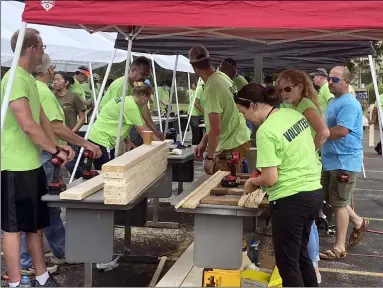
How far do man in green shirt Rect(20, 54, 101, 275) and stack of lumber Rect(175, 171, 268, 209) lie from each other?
3.17 feet

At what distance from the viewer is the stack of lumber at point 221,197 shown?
348 cm

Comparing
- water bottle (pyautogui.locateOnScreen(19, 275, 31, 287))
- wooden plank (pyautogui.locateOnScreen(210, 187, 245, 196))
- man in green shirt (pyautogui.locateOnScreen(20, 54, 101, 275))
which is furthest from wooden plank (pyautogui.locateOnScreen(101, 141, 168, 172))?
water bottle (pyautogui.locateOnScreen(19, 275, 31, 287))

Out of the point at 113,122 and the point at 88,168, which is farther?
the point at 113,122

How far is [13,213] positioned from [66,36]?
5694 millimetres

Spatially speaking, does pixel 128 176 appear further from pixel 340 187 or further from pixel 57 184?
pixel 340 187

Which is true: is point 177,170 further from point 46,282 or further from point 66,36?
point 66,36

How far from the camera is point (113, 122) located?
557 cm

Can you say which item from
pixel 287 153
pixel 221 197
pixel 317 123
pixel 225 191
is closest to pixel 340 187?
pixel 317 123

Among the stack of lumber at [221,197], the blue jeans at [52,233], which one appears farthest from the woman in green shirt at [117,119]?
the stack of lumber at [221,197]

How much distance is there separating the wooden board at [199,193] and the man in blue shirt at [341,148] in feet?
3.84

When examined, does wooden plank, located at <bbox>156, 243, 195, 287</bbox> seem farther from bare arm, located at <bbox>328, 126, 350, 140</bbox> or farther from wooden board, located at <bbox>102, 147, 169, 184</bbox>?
bare arm, located at <bbox>328, 126, 350, 140</bbox>

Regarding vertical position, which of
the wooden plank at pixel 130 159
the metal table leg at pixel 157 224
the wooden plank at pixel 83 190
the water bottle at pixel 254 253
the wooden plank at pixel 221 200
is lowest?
the metal table leg at pixel 157 224

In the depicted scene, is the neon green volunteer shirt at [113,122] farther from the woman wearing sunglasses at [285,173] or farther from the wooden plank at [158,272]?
the woman wearing sunglasses at [285,173]

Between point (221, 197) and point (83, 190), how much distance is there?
967mm
